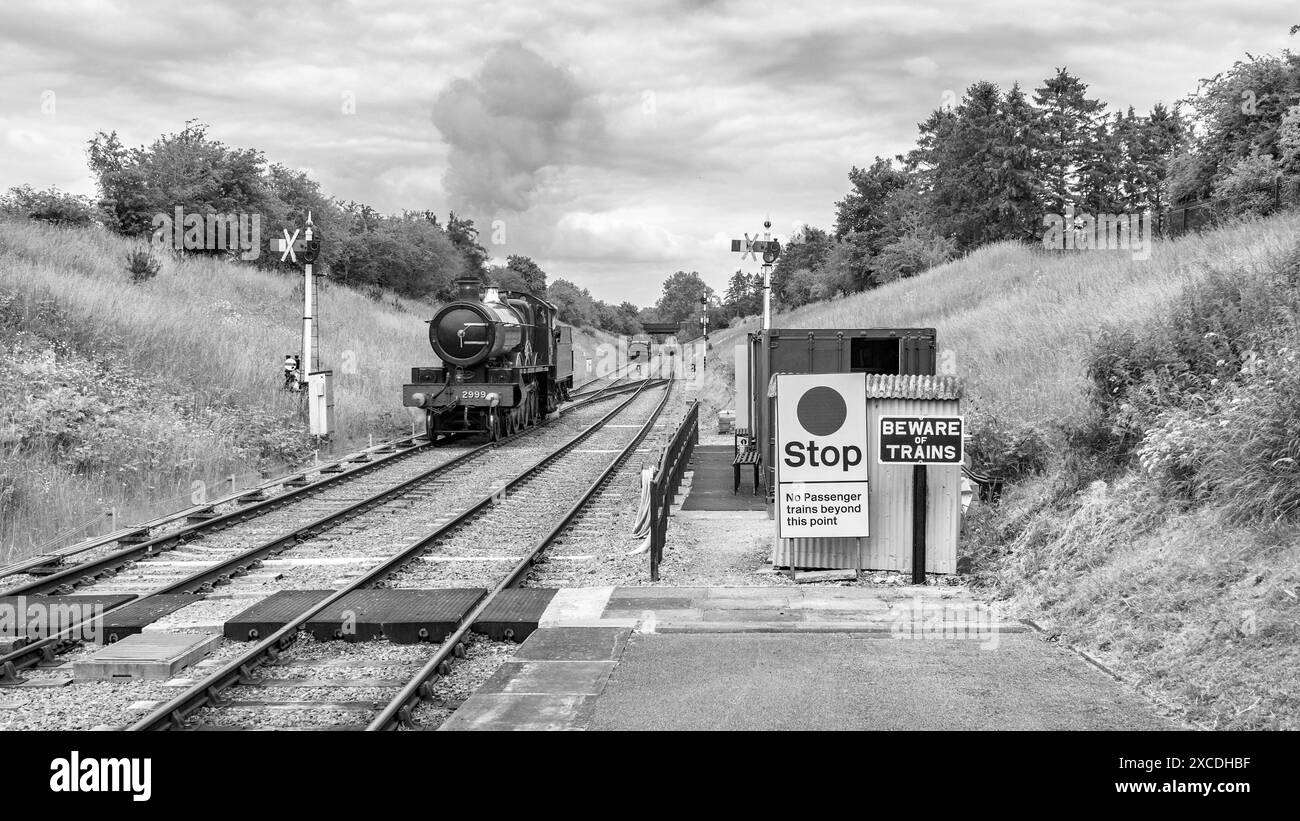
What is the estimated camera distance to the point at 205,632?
7.81 meters

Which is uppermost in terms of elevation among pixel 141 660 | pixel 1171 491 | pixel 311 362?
pixel 311 362

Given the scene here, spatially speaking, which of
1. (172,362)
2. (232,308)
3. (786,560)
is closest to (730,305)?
(232,308)

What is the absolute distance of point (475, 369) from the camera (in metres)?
22.7

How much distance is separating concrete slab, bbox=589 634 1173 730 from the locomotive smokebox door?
14.8m

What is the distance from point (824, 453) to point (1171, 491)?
9.53ft

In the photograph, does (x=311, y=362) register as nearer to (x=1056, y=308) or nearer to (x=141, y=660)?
(x=141, y=660)

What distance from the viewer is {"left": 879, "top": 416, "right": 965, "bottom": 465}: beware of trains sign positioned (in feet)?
28.9

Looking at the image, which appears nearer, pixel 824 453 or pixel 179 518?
pixel 824 453

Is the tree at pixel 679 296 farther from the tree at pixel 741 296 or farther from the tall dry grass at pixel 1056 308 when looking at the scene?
the tall dry grass at pixel 1056 308

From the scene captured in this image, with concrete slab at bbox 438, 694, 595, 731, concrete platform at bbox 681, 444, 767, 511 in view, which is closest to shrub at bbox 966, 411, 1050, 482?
concrete platform at bbox 681, 444, 767, 511

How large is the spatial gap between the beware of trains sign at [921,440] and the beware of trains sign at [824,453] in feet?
1.13

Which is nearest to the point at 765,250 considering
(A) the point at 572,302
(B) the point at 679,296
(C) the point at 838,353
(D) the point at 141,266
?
(C) the point at 838,353

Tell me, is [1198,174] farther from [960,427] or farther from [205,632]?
[205,632]

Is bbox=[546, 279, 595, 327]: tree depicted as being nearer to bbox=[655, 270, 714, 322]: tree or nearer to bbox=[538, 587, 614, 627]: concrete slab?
bbox=[655, 270, 714, 322]: tree
